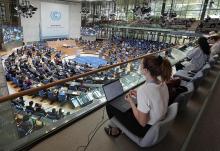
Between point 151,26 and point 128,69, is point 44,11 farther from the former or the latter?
point 128,69

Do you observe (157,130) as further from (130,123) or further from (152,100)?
(130,123)

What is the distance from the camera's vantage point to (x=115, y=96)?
2500mm

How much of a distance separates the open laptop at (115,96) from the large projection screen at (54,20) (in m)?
20.3

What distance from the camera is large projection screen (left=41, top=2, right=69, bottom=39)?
2048 centimetres

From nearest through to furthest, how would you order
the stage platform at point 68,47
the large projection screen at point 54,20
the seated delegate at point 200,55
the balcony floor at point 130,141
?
1. the balcony floor at point 130,141
2. the seated delegate at point 200,55
3. the large projection screen at point 54,20
4. the stage platform at point 68,47

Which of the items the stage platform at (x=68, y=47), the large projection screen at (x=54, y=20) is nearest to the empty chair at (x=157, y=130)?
the stage platform at (x=68, y=47)

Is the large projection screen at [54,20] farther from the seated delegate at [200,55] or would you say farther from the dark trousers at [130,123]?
the dark trousers at [130,123]

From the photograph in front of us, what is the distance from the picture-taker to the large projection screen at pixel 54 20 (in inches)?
806

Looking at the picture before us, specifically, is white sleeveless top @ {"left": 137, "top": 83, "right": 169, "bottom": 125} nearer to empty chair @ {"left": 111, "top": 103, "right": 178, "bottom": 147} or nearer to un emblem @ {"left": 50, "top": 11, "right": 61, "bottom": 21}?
empty chair @ {"left": 111, "top": 103, "right": 178, "bottom": 147}

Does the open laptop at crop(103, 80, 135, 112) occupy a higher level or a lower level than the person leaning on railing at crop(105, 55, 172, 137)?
lower

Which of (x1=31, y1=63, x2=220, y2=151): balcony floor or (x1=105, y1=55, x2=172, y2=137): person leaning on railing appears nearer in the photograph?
(x1=105, y1=55, x2=172, y2=137): person leaning on railing

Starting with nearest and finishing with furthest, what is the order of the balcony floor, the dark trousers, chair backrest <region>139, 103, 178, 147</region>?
chair backrest <region>139, 103, 178, 147</region> < the dark trousers < the balcony floor

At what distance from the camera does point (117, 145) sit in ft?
7.00

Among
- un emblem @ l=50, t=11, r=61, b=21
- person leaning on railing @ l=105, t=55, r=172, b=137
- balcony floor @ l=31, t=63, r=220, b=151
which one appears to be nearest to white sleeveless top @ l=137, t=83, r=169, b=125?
person leaning on railing @ l=105, t=55, r=172, b=137
